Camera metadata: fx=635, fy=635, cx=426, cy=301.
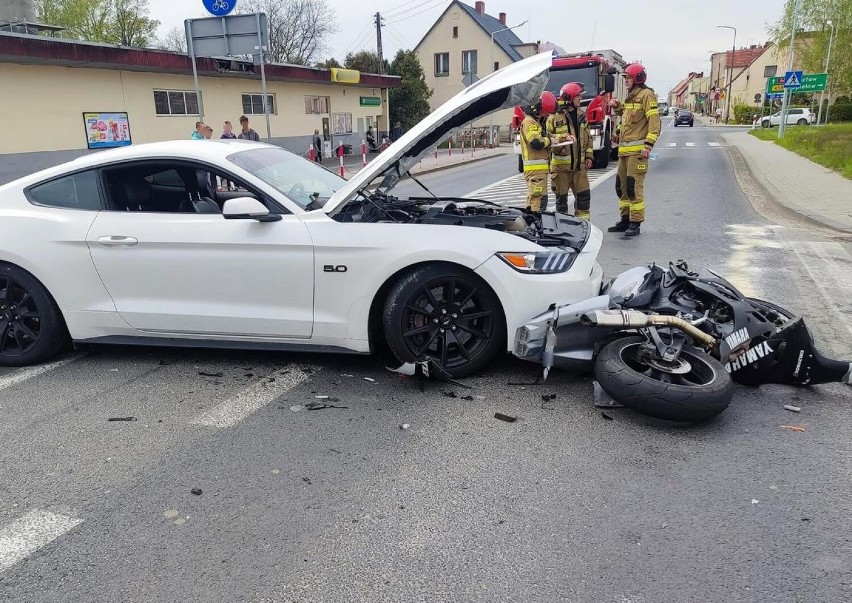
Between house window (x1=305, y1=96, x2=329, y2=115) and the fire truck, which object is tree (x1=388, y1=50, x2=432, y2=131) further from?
the fire truck

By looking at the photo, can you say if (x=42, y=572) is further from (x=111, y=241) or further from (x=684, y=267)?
(x=684, y=267)

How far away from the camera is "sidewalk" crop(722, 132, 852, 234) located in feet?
33.2

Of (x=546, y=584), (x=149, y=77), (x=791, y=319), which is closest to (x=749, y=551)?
(x=546, y=584)

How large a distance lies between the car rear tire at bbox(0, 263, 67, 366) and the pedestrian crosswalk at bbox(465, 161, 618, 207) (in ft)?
29.6

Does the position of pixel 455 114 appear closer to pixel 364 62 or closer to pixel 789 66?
pixel 789 66

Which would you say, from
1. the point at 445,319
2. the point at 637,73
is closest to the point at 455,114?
the point at 445,319

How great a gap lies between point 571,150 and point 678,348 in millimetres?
5409

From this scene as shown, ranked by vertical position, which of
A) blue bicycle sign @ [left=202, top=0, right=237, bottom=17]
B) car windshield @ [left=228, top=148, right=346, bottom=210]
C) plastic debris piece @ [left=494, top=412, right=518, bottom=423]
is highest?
blue bicycle sign @ [left=202, top=0, right=237, bottom=17]

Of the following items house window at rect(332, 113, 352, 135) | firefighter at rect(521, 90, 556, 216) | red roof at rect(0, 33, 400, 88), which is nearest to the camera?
firefighter at rect(521, 90, 556, 216)

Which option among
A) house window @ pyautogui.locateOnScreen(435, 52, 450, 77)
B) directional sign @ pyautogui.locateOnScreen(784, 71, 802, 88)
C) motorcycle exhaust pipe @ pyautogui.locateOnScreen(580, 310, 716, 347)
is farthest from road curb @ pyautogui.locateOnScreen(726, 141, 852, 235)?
house window @ pyautogui.locateOnScreen(435, 52, 450, 77)

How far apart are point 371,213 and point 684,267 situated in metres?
→ 2.25

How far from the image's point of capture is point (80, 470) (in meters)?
3.24

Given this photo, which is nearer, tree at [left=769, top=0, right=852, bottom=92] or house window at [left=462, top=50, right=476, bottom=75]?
tree at [left=769, top=0, right=852, bottom=92]

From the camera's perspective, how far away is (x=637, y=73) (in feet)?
27.5
